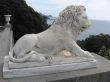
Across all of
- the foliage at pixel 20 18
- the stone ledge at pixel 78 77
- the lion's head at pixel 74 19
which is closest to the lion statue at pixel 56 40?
the lion's head at pixel 74 19

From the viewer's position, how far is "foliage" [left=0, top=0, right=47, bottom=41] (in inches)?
494

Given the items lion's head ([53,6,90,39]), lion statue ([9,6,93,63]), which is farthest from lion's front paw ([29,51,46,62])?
lion's head ([53,6,90,39])

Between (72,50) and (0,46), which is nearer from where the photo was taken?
(72,50)

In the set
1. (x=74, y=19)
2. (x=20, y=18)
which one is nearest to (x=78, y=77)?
(x=74, y=19)

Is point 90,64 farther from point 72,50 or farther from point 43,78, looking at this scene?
point 43,78

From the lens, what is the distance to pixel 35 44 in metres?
3.57

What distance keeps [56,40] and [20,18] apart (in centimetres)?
931

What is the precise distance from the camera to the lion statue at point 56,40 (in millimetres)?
3537

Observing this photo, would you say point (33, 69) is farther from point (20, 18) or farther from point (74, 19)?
point (20, 18)

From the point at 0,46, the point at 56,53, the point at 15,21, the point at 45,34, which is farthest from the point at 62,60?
the point at 15,21

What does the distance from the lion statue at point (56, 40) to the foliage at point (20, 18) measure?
28.9 feet

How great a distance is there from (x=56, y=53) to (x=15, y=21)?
9.20 meters

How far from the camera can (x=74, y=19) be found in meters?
3.68

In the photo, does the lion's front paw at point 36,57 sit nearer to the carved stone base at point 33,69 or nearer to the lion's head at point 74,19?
the carved stone base at point 33,69
